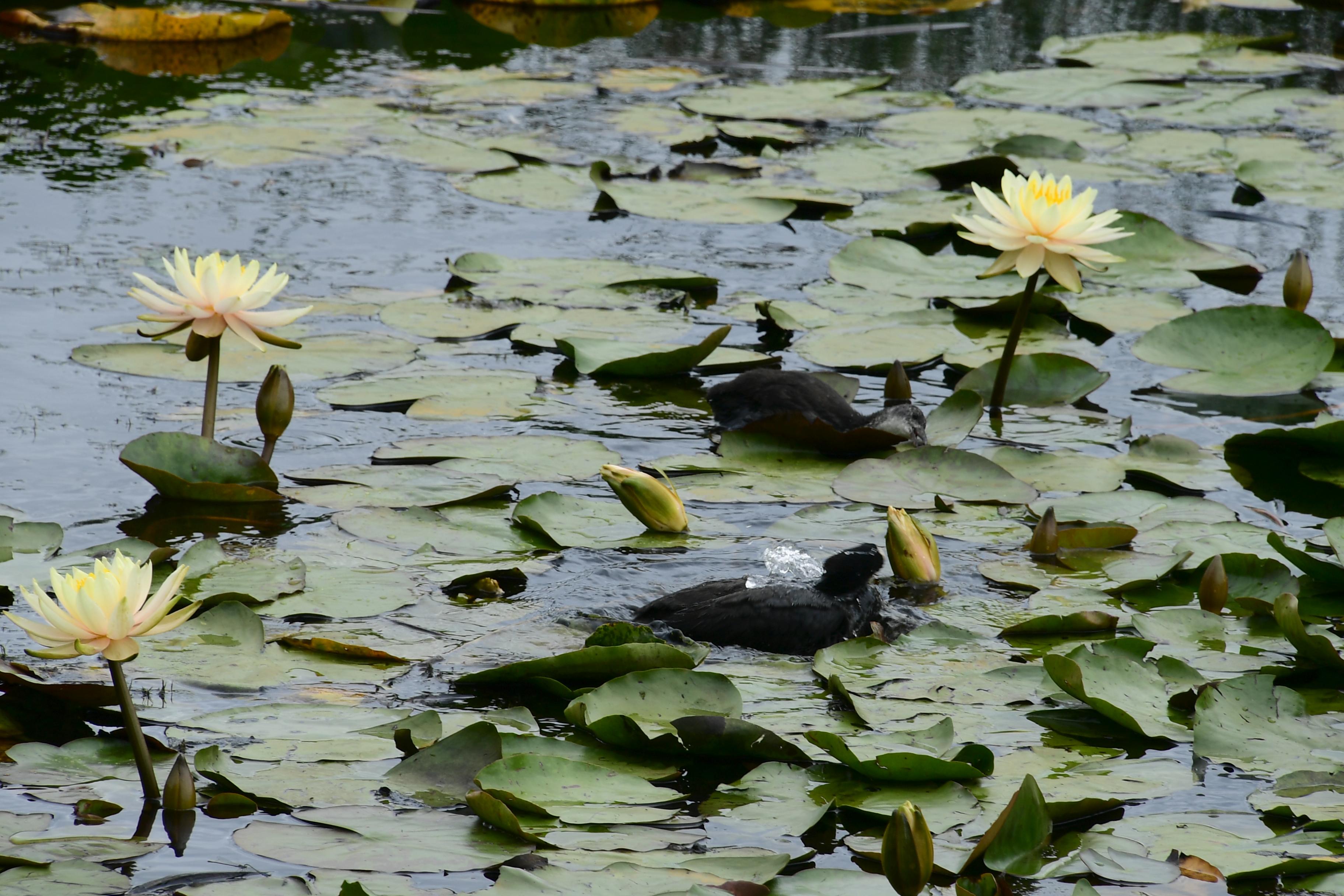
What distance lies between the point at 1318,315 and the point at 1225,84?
3.81 m

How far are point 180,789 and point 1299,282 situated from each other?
377cm

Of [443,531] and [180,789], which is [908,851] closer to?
[180,789]

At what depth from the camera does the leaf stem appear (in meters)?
3.58

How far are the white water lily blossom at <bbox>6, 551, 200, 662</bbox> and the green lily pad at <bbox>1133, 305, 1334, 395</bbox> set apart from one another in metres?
3.17

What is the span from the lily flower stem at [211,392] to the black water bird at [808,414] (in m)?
1.32

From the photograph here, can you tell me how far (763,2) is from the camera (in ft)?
35.0

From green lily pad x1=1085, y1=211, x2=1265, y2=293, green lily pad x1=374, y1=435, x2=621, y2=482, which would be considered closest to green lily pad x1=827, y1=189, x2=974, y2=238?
green lily pad x1=1085, y1=211, x2=1265, y2=293

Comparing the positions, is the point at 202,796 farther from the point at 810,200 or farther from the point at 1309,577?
the point at 810,200

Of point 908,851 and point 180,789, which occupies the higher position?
point 908,851

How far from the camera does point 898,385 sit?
14.0ft

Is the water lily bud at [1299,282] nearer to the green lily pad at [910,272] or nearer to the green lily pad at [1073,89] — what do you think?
the green lily pad at [910,272]

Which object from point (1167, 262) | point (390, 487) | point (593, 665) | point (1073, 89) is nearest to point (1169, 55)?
point (1073, 89)

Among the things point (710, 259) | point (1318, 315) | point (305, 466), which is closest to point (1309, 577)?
point (1318, 315)

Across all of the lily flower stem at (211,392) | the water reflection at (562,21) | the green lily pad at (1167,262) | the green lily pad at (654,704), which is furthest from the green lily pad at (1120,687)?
the water reflection at (562,21)
